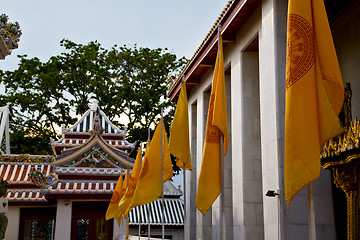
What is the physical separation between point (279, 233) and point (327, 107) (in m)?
4.91

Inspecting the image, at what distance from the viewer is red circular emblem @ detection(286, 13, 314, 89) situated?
6.08 meters

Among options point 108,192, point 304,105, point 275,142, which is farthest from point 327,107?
point 108,192

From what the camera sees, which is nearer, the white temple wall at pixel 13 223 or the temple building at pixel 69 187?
the temple building at pixel 69 187

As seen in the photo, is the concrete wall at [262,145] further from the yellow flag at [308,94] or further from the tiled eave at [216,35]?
the yellow flag at [308,94]

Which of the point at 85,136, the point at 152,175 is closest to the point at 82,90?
the point at 85,136

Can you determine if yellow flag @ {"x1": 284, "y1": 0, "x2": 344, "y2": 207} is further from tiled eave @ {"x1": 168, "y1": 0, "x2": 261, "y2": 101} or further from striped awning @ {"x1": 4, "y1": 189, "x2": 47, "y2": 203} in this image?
striped awning @ {"x1": 4, "y1": 189, "x2": 47, "y2": 203}

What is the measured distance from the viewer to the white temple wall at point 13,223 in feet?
69.9

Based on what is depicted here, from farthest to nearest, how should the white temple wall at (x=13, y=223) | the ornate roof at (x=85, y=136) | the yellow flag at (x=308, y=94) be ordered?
the ornate roof at (x=85, y=136), the white temple wall at (x=13, y=223), the yellow flag at (x=308, y=94)

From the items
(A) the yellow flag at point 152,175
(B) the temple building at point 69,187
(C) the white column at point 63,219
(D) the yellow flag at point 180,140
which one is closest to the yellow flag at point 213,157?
(D) the yellow flag at point 180,140

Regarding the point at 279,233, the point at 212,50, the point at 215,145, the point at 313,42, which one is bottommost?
the point at 279,233

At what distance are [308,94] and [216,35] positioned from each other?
8948mm

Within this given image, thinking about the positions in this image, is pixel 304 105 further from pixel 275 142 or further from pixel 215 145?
pixel 275 142

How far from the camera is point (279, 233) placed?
10.1 metres

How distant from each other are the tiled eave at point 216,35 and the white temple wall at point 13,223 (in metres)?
9.98
